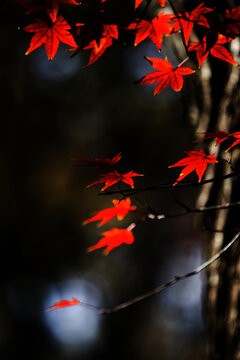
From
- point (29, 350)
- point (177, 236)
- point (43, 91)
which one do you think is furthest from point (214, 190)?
point (29, 350)

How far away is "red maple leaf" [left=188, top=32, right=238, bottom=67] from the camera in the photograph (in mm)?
802

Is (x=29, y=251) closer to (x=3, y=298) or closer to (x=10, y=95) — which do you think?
(x=3, y=298)

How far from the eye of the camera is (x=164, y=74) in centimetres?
90

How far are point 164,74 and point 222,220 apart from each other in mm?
654

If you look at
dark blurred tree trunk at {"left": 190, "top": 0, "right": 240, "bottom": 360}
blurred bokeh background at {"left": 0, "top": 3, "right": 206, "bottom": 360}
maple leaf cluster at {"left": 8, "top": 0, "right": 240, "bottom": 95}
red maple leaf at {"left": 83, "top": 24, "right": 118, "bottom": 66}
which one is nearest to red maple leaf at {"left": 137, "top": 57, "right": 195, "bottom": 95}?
maple leaf cluster at {"left": 8, "top": 0, "right": 240, "bottom": 95}

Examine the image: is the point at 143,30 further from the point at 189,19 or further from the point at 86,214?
the point at 86,214

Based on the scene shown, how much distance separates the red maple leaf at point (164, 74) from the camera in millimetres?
857

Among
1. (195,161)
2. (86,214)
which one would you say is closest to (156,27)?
(195,161)

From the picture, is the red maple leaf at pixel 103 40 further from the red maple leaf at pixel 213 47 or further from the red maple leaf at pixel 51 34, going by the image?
the red maple leaf at pixel 213 47

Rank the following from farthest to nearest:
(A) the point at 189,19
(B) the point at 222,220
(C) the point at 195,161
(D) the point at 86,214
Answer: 1. (D) the point at 86,214
2. (B) the point at 222,220
3. (C) the point at 195,161
4. (A) the point at 189,19

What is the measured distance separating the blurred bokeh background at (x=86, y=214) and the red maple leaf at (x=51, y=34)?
13.5ft

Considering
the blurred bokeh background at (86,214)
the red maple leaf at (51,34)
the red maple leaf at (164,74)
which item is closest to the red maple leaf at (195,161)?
the red maple leaf at (164,74)

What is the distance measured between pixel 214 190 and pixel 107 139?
4992mm

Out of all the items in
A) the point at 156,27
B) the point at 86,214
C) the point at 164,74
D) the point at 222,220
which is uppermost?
the point at 86,214
